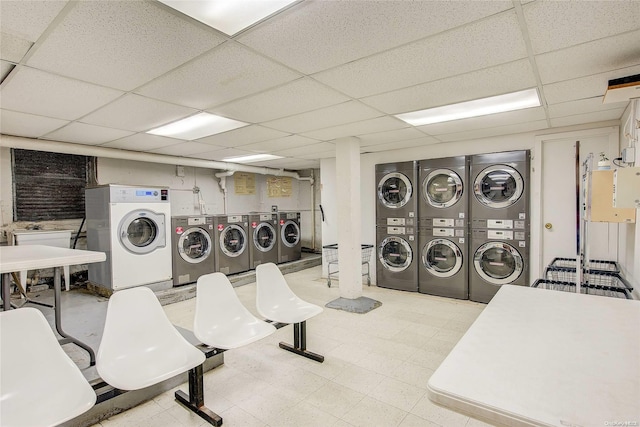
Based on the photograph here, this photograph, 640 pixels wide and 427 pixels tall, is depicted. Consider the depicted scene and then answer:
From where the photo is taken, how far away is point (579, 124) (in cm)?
372

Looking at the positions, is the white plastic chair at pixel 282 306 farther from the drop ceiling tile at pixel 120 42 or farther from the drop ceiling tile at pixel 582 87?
the drop ceiling tile at pixel 582 87

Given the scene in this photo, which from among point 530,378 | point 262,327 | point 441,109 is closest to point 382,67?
point 441,109

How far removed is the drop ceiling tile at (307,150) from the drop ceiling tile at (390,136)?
0.56 metres

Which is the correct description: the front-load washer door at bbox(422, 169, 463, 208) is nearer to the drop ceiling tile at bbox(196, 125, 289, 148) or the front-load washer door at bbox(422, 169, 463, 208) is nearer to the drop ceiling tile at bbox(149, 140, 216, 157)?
the drop ceiling tile at bbox(196, 125, 289, 148)

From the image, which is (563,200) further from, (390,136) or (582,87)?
(390,136)

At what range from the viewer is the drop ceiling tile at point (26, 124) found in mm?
3023

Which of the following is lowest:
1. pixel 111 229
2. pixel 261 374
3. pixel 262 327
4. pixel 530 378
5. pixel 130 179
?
pixel 261 374

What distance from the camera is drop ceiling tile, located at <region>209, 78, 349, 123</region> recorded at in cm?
246

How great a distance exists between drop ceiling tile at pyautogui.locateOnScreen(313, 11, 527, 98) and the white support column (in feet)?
5.85

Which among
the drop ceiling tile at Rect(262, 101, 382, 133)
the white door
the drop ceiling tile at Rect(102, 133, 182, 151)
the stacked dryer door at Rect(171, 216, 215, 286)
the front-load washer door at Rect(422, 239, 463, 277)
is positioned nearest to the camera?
the drop ceiling tile at Rect(262, 101, 382, 133)

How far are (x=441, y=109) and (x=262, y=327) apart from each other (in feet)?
8.57

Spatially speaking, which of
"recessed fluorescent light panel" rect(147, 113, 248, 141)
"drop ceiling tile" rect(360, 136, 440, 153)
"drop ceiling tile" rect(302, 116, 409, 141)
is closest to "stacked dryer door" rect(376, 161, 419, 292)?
"drop ceiling tile" rect(360, 136, 440, 153)

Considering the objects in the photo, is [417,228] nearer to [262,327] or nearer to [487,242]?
[487,242]

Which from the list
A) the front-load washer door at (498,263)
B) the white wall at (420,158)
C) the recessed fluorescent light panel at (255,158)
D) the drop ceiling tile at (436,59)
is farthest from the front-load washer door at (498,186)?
the recessed fluorescent light panel at (255,158)
